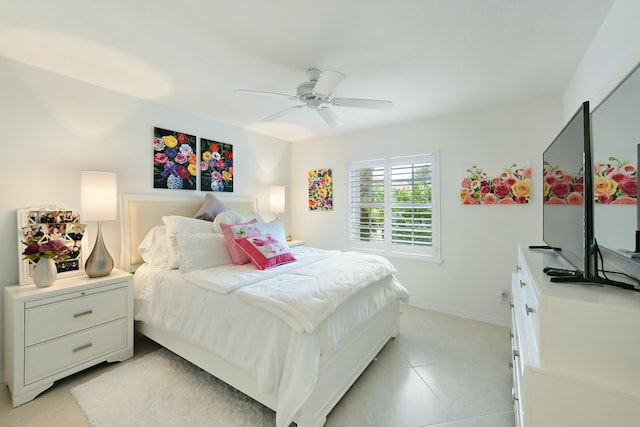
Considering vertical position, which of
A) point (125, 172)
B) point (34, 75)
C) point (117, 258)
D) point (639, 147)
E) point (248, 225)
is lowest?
point (117, 258)

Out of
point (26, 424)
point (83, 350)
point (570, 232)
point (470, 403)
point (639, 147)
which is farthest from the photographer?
point (83, 350)

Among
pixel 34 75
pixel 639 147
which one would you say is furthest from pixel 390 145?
pixel 34 75

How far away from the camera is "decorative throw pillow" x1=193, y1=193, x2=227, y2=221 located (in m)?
2.96

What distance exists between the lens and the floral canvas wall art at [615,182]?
1.08 m

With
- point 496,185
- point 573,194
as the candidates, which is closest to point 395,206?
point 496,185

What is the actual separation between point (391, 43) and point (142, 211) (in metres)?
2.71

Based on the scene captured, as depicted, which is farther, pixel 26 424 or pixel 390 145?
pixel 390 145

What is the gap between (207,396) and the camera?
181 cm

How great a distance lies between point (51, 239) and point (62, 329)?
74 cm

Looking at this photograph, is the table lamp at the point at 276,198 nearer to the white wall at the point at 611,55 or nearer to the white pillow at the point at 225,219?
the white pillow at the point at 225,219

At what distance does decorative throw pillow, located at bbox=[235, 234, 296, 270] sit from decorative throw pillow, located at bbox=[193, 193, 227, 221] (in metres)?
0.80

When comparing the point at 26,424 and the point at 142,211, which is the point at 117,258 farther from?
the point at 26,424

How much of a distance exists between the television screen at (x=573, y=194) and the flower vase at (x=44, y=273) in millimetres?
3217

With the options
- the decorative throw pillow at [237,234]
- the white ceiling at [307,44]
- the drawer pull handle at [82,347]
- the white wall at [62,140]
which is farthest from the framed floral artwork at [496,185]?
the drawer pull handle at [82,347]
